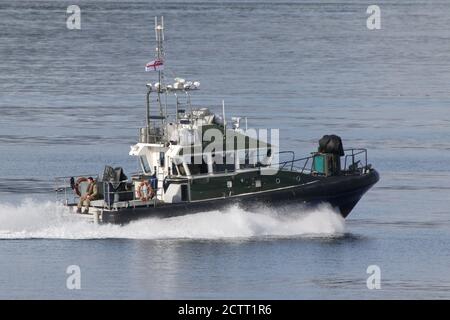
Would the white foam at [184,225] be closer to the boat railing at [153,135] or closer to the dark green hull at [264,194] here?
the dark green hull at [264,194]

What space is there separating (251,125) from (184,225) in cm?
2290

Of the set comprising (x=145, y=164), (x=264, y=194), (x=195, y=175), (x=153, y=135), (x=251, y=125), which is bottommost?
(x=264, y=194)

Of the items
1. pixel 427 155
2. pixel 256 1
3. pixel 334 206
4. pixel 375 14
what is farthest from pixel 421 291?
pixel 256 1

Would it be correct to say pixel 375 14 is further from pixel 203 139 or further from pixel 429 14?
pixel 203 139

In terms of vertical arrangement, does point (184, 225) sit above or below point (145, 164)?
below

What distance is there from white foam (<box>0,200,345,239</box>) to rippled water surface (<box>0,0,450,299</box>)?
0.04 metres

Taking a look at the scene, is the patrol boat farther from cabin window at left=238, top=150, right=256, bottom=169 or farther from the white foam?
the white foam

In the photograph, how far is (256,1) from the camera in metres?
196

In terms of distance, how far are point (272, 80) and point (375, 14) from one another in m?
74.5

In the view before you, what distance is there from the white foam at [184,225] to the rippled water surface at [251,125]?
44 millimetres

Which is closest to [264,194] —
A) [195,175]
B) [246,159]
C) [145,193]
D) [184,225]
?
[246,159]

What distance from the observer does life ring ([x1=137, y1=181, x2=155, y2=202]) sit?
152 feet

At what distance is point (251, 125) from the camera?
6931 cm

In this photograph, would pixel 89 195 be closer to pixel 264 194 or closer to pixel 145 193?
pixel 145 193
